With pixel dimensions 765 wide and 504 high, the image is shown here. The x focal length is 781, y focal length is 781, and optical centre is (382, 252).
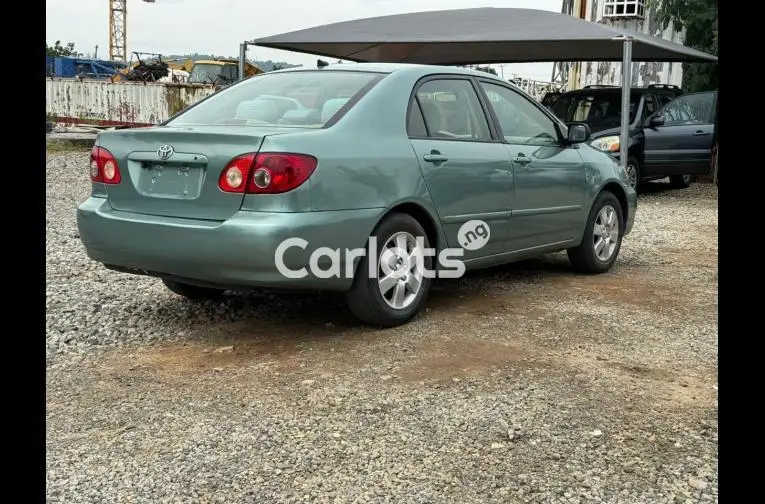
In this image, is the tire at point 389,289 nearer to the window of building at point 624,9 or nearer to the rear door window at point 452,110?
the rear door window at point 452,110

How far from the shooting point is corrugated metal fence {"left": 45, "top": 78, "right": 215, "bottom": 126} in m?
20.8

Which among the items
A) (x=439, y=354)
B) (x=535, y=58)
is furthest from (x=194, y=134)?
(x=535, y=58)

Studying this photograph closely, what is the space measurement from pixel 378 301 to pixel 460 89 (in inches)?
65.9

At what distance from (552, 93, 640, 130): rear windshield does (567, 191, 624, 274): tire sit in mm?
6185

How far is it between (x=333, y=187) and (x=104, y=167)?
1353 millimetres

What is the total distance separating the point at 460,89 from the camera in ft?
17.1

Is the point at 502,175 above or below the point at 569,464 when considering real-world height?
above

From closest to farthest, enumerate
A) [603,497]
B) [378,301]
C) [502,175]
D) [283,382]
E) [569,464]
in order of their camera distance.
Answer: [603,497], [569,464], [283,382], [378,301], [502,175]

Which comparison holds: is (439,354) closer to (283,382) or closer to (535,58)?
(283,382)

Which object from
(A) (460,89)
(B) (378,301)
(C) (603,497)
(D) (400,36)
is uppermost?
(D) (400,36)

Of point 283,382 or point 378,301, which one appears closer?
point 283,382

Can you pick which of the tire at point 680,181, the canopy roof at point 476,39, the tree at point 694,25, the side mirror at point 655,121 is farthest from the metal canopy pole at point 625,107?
the tree at point 694,25

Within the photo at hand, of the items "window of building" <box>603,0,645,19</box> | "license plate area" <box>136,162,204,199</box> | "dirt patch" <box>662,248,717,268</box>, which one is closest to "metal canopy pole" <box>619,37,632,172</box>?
"dirt patch" <box>662,248,717,268</box>
